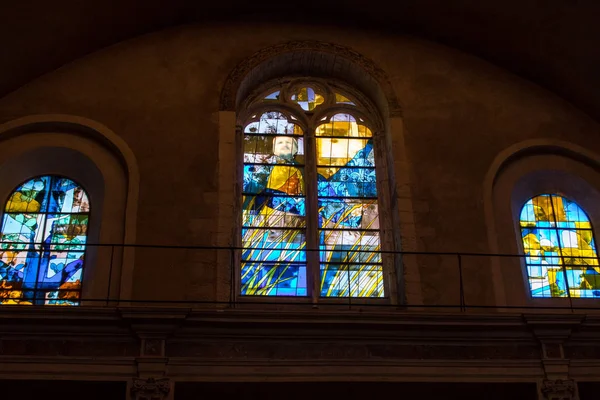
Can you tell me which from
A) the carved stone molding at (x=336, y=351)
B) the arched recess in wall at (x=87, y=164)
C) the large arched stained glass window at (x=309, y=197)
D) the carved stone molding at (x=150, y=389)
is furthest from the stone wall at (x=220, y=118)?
the carved stone molding at (x=150, y=389)

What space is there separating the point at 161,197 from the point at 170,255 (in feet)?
2.47

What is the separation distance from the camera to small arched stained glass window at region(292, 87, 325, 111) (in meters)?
11.4

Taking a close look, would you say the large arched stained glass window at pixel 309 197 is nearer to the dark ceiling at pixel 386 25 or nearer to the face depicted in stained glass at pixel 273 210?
the face depicted in stained glass at pixel 273 210

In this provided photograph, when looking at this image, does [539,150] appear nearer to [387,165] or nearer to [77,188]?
[387,165]

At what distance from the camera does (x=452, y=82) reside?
36.8 ft

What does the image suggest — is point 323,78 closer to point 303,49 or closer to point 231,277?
point 303,49

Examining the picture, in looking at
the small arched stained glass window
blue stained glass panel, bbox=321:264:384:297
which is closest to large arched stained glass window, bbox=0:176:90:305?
blue stained glass panel, bbox=321:264:384:297

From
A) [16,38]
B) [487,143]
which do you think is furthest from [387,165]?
[16,38]

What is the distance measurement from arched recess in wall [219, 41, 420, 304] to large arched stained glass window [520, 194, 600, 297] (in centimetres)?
174

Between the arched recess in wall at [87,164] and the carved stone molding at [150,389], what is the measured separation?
6.09ft

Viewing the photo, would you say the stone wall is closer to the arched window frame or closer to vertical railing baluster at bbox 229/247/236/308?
vertical railing baluster at bbox 229/247/236/308

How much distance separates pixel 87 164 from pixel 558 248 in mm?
5716

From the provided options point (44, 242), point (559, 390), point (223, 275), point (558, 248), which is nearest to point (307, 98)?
point (223, 275)

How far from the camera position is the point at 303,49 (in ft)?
36.7
